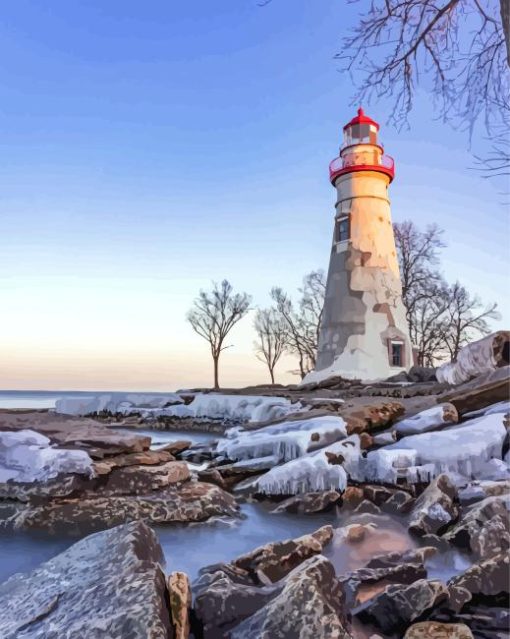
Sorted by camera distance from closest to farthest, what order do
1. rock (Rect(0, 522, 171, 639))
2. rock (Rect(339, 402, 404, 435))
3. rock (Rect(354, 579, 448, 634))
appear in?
rock (Rect(0, 522, 171, 639))
rock (Rect(354, 579, 448, 634))
rock (Rect(339, 402, 404, 435))

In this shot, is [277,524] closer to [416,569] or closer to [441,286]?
[416,569]

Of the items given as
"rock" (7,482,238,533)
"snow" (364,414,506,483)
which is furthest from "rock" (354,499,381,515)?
"rock" (7,482,238,533)

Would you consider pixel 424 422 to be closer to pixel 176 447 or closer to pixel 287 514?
pixel 287 514

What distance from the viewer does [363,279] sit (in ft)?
63.4

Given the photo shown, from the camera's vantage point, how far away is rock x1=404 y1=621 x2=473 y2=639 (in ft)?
8.70

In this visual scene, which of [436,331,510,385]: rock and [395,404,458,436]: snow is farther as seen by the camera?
[436,331,510,385]: rock

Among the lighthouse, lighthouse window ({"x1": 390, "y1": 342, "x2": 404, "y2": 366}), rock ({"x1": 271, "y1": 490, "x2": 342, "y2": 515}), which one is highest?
the lighthouse

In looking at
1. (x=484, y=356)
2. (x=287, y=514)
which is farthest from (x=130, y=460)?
(x=484, y=356)

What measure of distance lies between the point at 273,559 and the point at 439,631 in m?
1.27

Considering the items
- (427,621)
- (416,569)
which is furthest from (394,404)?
(427,621)

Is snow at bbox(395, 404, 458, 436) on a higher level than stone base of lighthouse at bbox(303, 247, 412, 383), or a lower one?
lower

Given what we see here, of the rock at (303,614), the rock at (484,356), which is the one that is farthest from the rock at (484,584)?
the rock at (484,356)

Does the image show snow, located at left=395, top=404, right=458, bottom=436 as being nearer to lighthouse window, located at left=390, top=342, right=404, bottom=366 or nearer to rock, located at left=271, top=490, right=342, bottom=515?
rock, located at left=271, top=490, right=342, bottom=515

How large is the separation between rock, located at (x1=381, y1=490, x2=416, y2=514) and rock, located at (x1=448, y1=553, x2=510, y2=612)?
2.04 meters
